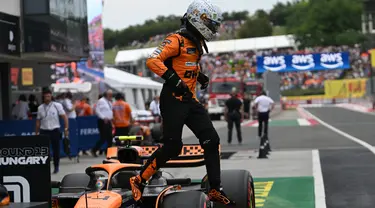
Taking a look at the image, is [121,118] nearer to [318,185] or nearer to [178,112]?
[318,185]

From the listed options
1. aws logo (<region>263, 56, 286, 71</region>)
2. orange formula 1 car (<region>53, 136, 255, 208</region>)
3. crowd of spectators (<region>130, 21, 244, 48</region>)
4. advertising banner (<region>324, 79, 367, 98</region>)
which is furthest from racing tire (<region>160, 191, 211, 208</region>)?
crowd of spectators (<region>130, 21, 244, 48</region>)

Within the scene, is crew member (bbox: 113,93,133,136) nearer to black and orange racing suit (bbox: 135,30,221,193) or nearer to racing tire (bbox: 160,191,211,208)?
black and orange racing suit (bbox: 135,30,221,193)

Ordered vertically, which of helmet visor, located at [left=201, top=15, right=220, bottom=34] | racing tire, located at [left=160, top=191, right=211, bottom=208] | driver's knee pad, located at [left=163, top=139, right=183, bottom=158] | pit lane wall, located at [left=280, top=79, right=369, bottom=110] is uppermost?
helmet visor, located at [left=201, top=15, right=220, bottom=34]

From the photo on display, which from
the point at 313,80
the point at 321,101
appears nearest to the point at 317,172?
the point at 321,101

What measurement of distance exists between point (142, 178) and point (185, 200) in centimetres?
53

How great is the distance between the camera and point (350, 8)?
4963 inches

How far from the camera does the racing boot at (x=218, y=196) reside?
748 cm

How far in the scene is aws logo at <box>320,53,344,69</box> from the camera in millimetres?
72375

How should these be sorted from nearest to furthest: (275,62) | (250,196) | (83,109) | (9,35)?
(250,196) → (9,35) → (83,109) → (275,62)

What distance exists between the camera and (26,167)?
7.11m

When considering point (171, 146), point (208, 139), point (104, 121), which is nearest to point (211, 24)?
point (208, 139)

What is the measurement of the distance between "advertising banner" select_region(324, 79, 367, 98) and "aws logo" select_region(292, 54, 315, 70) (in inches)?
342

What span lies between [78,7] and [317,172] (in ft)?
27.2

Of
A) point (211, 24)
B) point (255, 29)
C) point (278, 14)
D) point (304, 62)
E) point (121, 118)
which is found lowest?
point (121, 118)
